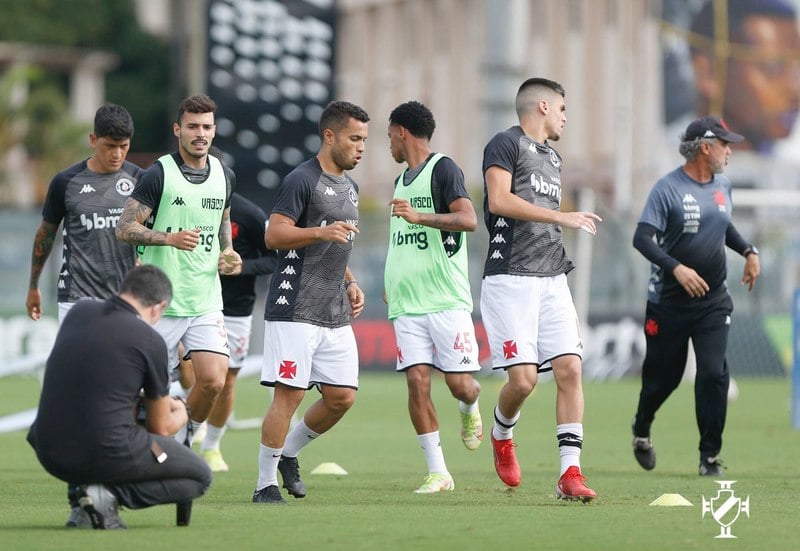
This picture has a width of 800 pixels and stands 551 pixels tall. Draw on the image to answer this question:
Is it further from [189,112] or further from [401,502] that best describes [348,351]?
[189,112]

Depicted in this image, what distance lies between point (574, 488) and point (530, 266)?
1.49 m

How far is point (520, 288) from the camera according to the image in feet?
38.0

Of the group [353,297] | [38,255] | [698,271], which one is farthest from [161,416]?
[698,271]

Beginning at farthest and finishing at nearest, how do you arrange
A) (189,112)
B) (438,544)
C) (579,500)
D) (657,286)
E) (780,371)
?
(780,371) < (657,286) < (189,112) < (579,500) < (438,544)

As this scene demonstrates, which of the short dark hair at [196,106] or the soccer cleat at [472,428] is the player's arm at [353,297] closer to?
the soccer cleat at [472,428]

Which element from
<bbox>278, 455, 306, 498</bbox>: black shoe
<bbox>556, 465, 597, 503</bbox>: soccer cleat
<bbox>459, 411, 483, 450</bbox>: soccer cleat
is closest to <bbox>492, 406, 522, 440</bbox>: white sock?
<bbox>459, 411, 483, 450</bbox>: soccer cleat

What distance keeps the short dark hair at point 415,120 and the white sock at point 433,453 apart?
199 cm

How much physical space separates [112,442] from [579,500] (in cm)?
312

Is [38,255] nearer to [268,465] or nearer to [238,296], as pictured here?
[238,296]

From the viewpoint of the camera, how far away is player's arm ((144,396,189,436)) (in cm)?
949

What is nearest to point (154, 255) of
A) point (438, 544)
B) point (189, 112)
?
point (189, 112)

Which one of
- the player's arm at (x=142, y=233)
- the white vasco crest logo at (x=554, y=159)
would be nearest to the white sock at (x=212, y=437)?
the player's arm at (x=142, y=233)

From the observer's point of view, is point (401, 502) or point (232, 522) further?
point (401, 502)

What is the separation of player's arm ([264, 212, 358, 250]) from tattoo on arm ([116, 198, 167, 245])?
0.72m
